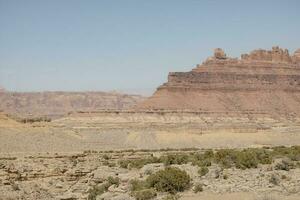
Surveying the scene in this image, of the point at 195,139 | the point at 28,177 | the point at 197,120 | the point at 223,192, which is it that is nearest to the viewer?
the point at 223,192

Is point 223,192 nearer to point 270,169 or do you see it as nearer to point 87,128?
point 270,169

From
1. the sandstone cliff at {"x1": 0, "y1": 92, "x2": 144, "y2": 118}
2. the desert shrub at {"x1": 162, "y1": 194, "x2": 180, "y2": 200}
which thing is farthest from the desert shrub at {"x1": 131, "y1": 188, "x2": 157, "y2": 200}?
the sandstone cliff at {"x1": 0, "y1": 92, "x2": 144, "y2": 118}

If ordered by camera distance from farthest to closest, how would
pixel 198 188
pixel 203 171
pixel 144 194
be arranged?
1. pixel 203 171
2. pixel 198 188
3. pixel 144 194

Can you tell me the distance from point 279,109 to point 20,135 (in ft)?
176

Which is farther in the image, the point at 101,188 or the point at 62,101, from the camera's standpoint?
the point at 62,101

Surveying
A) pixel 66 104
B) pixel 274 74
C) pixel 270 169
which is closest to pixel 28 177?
pixel 270 169

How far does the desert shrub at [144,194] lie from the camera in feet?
76.0

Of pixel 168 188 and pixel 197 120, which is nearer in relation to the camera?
pixel 168 188

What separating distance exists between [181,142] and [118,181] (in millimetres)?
43513

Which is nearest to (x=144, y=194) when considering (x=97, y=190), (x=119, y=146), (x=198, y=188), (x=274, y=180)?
(x=198, y=188)

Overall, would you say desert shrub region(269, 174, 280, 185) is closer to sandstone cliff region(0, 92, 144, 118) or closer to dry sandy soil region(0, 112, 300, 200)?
dry sandy soil region(0, 112, 300, 200)

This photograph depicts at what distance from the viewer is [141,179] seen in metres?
28.8

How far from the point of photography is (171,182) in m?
25.1

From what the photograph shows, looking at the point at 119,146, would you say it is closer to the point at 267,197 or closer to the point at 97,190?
the point at 97,190
